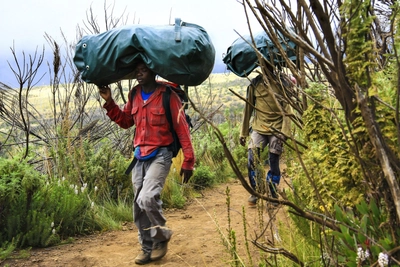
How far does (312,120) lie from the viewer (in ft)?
6.19

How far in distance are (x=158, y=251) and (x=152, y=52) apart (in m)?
1.92

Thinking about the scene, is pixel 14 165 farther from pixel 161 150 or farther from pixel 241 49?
pixel 241 49

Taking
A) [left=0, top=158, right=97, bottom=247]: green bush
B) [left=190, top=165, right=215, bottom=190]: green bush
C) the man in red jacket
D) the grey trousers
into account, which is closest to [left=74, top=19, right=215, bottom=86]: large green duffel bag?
the man in red jacket

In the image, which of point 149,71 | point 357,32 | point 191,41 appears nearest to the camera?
point 357,32

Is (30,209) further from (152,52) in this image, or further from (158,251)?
(152,52)

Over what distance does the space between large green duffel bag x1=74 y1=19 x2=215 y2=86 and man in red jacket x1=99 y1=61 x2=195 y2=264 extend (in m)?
0.23

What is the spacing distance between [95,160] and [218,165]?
3.30 metres

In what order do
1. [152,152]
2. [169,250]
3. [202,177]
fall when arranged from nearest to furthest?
[152,152] < [169,250] < [202,177]

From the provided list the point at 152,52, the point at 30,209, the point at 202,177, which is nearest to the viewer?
the point at 152,52

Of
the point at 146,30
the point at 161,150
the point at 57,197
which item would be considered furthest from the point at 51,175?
the point at 146,30

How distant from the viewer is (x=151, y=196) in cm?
424

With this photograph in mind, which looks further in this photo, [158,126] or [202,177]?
[202,177]

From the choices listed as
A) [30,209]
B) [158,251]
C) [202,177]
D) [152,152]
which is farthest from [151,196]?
[202,177]

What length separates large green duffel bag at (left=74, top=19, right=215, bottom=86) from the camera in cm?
409
